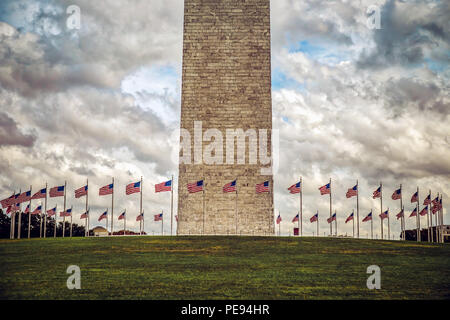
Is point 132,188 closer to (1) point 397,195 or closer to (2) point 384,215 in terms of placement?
(1) point 397,195

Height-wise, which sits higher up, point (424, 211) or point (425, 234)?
point (424, 211)

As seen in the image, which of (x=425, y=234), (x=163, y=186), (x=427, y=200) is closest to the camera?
(x=163, y=186)

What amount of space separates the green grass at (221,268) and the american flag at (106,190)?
6.03 meters

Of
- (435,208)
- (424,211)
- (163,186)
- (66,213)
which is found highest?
(163,186)

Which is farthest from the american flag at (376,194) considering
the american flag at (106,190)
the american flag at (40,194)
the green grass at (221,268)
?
the american flag at (40,194)

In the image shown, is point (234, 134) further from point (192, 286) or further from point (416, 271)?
point (192, 286)

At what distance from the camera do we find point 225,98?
48.9m

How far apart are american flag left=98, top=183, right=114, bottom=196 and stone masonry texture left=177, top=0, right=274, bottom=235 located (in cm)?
793

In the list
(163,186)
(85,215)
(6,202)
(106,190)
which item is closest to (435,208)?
(163,186)

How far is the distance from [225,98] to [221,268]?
28.4m

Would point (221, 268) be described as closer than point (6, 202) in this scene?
Yes

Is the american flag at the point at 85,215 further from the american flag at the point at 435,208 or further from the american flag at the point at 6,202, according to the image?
the american flag at the point at 435,208
